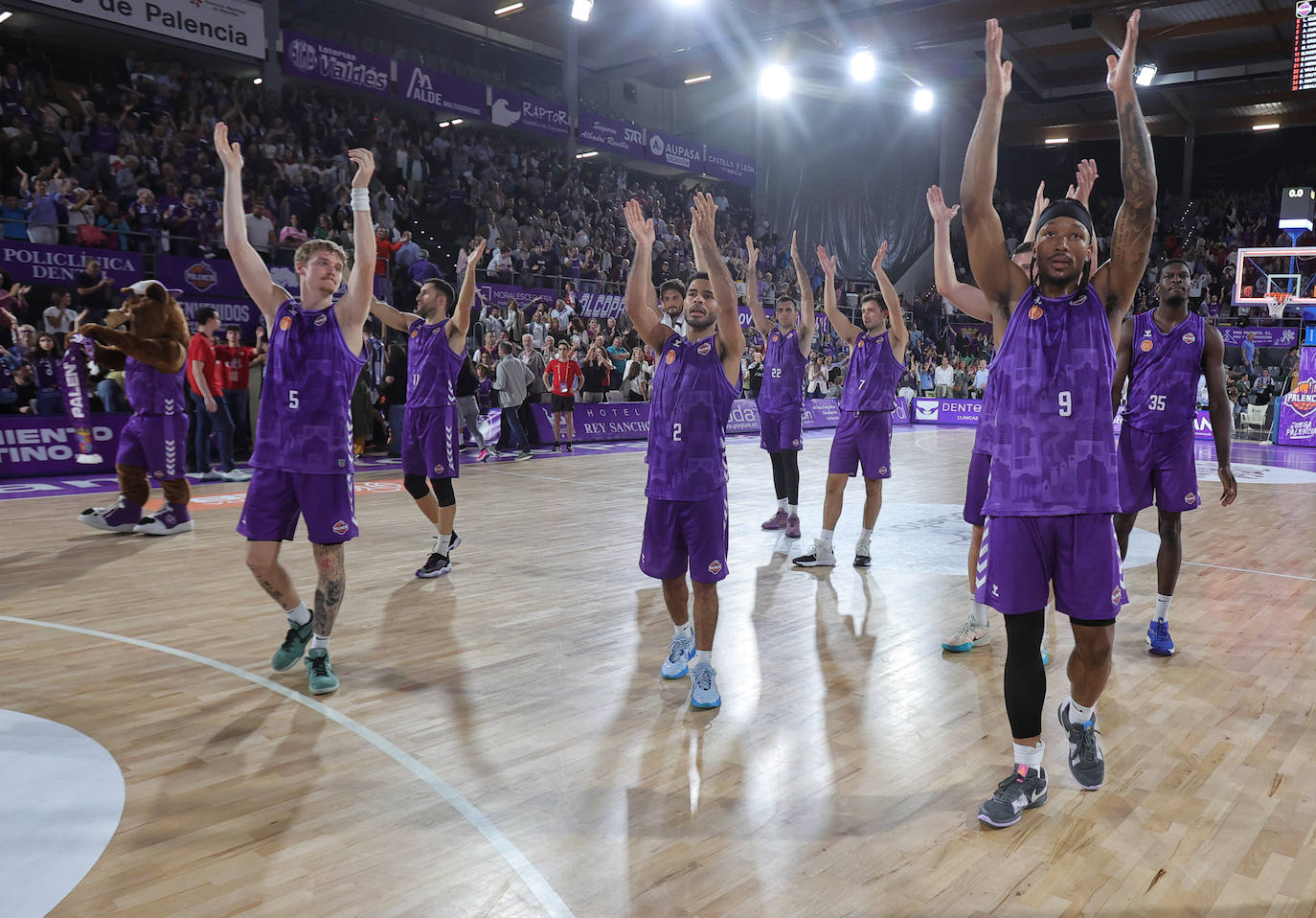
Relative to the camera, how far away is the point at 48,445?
1057 cm

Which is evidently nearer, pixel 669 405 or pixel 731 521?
pixel 669 405

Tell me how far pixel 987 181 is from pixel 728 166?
25607 mm

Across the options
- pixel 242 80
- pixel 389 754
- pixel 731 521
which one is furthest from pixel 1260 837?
pixel 242 80

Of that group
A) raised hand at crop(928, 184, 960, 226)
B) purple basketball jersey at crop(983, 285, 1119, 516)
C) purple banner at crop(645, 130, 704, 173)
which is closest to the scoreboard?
raised hand at crop(928, 184, 960, 226)

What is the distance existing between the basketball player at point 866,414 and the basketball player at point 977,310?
1.08 metres

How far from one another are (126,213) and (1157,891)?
1484 centimetres

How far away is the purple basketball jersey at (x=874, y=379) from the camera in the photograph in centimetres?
649

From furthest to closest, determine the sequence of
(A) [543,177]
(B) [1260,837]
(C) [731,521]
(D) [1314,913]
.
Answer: (A) [543,177] → (C) [731,521] → (B) [1260,837] → (D) [1314,913]

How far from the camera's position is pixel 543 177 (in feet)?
71.6

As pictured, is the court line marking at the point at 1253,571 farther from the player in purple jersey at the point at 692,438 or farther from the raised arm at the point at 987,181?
the raised arm at the point at 987,181

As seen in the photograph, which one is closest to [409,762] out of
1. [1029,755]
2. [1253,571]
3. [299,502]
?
[299,502]

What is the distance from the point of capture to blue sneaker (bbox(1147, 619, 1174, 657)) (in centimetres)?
476

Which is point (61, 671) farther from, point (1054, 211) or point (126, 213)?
point (126, 213)

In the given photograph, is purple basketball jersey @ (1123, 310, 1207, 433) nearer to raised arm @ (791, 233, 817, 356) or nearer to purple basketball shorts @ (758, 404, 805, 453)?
raised arm @ (791, 233, 817, 356)
